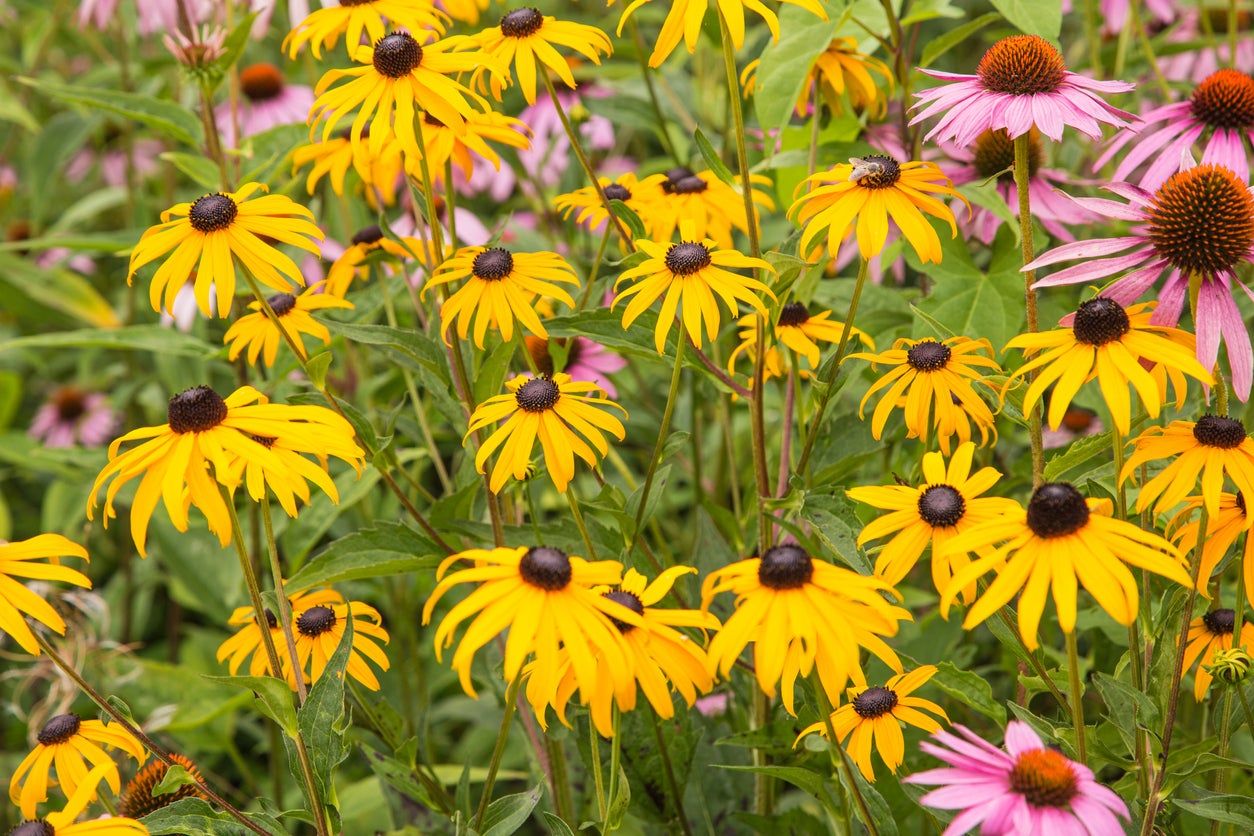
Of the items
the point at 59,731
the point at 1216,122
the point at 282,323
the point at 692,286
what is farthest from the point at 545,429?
the point at 1216,122

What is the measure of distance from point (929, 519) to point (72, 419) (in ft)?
7.56

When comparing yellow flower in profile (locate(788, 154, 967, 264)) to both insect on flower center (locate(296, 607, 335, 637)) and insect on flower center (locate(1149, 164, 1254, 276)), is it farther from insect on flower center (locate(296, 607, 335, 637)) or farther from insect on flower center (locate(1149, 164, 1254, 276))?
insect on flower center (locate(296, 607, 335, 637))

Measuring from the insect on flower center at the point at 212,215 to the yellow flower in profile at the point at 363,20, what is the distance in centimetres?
24

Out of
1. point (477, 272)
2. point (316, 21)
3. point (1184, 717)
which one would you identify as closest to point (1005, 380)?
point (477, 272)

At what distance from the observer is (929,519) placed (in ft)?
3.30

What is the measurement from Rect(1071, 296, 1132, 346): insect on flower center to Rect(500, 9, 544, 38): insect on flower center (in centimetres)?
60

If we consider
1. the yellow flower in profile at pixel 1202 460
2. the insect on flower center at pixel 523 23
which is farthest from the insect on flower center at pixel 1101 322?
the insect on flower center at pixel 523 23

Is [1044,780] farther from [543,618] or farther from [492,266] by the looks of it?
[492,266]

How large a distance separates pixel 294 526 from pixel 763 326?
0.81 metres

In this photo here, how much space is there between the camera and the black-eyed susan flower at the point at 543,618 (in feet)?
2.72

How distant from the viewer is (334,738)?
104 centimetres

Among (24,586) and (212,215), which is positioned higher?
(212,215)

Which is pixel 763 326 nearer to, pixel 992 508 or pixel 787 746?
pixel 992 508

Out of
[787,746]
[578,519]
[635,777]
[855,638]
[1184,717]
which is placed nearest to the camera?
[855,638]
